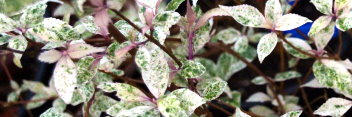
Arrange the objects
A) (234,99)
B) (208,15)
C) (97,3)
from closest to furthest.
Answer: (97,3)
(208,15)
(234,99)

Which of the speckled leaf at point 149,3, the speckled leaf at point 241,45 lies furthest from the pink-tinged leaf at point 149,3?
the speckled leaf at point 241,45

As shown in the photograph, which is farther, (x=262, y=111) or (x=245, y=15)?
(x=262, y=111)

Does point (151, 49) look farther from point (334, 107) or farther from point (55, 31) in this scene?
point (334, 107)

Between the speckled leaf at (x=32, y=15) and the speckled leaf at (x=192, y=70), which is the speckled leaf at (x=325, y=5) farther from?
the speckled leaf at (x=32, y=15)

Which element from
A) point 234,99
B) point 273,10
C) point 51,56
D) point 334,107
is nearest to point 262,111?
point 234,99

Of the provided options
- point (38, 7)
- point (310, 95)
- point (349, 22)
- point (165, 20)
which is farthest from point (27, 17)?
point (310, 95)

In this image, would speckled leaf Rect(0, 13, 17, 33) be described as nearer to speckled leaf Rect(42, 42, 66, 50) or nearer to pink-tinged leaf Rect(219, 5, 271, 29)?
speckled leaf Rect(42, 42, 66, 50)
